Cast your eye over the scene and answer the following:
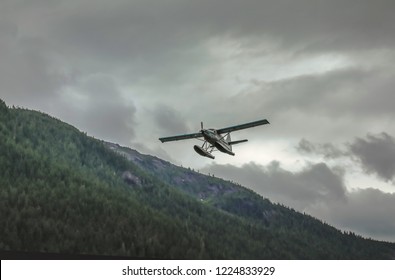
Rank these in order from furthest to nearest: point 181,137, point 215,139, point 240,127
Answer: point 181,137 → point 240,127 → point 215,139

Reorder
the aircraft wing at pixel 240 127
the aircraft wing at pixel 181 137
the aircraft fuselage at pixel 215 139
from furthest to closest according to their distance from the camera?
the aircraft wing at pixel 181 137 → the aircraft wing at pixel 240 127 → the aircraft fuselage at pixel 215 139

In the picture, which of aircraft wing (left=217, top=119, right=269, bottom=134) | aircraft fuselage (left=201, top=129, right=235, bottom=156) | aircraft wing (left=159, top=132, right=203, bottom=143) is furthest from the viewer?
aircraft wing (left=159, top=132, right=203, bottom=143)

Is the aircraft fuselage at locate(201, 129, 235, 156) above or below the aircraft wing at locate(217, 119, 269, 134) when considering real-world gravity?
below

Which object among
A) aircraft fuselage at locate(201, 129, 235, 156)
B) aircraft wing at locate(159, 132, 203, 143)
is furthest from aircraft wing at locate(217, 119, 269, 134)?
aircraft wing at locate(159, 132, 203, 143)

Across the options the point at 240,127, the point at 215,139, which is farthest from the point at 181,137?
the point at 215,139

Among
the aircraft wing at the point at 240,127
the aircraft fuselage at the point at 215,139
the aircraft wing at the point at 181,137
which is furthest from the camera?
the aircraft wing at the point at 181,137

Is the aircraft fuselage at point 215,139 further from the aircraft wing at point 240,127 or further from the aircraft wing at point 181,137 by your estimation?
the aircraft wing at point 181,137

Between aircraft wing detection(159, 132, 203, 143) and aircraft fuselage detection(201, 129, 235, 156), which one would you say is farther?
aircraft wing detection(159, 132, 203, 143)

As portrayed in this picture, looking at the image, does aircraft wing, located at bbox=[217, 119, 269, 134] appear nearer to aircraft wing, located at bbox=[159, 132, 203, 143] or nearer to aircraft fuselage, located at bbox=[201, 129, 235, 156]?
aircraft fuselage, located at bbox=[201, 129, 235, 156]

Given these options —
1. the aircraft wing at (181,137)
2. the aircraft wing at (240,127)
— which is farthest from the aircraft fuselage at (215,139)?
the aircraft wing at (181,137)

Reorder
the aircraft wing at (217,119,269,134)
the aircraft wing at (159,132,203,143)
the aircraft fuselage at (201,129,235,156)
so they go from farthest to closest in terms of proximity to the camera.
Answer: the aircraft wing at (159,132,203,143)
the aircraft wing at (217,119,269,134)
the aircraft fuselage at (201,129,235,156)

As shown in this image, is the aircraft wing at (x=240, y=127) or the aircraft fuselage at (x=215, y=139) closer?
the aircraft fuselage at (x=215, y=139)

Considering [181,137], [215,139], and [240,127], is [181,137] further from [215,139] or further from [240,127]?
[215,139]
